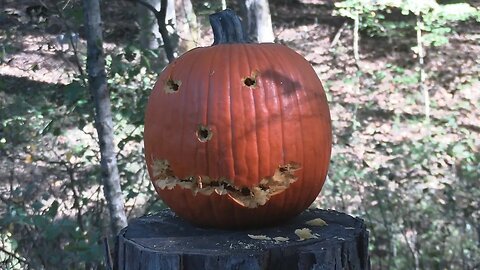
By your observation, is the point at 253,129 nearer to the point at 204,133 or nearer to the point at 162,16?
the point at 204,133

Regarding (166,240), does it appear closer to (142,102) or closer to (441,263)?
(142,102)

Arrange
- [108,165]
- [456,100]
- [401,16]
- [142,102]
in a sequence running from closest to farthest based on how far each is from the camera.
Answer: [108,165], [142,102], [456,100], [401,16]

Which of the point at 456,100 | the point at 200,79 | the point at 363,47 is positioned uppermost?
the point at 200,79

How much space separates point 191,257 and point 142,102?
2311mm

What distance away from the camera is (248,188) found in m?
2.78

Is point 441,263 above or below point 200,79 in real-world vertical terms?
below

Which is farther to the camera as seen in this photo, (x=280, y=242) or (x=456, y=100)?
(x=456, y=100)

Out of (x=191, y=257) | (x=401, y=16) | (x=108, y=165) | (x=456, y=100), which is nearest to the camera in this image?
(x=191, y=257)

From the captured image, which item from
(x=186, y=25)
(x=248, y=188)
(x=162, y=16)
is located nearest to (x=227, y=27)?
(x=248, y=188)

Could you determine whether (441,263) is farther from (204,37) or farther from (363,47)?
(204,37)

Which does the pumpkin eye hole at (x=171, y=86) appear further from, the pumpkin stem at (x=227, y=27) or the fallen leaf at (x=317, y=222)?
the fallen leaf at (x=317, y=222)

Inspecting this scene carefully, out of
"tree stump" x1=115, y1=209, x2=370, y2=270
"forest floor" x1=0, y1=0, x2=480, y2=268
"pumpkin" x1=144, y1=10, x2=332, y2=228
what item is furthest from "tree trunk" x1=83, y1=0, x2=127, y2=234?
"forest floor" x1=0, y1=0, x2=480, y2=268

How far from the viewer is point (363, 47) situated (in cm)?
1384

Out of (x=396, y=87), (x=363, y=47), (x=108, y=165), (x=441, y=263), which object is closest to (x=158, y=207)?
(x=108, y=165)
